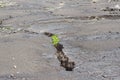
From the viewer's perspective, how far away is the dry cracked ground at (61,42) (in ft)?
16.4

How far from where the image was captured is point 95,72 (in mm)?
4953

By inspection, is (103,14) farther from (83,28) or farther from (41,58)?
(41,58)

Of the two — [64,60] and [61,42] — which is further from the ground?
[64,60]

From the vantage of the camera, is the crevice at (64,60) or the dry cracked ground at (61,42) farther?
the crevice at (64,60)

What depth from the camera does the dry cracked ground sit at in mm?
4984

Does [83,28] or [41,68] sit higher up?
[41,68]

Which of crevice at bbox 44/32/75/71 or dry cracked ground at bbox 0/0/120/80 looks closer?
dry cracked ground at bbox 0/0/120/80

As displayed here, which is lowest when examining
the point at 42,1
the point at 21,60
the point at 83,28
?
the point at 42,1

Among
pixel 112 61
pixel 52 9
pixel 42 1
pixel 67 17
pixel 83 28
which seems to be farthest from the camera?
pixel 42 1

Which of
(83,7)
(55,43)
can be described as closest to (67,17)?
(83,7)

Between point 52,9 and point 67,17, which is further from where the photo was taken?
point 52,9

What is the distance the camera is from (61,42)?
254 inches

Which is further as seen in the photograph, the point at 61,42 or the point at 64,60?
the point at 61,42

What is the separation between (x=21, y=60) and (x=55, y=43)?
3.51 ft
